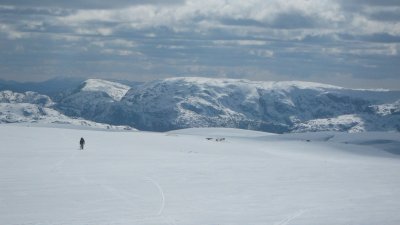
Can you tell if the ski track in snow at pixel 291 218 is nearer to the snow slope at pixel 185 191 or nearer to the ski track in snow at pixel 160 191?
the snow slope at pixel 185 191

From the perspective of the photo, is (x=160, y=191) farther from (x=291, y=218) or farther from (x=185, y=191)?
(x=291, y=218)

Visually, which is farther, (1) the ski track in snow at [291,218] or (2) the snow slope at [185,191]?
(2) the snow slope at [185,191]

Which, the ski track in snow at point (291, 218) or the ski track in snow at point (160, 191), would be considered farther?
the ski track in snow at point (160, 191)

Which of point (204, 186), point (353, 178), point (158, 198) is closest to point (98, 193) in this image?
point (158, 198)

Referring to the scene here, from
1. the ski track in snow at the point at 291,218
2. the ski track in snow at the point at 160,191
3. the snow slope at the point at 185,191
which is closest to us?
the ski track in snow at the point at 291,218

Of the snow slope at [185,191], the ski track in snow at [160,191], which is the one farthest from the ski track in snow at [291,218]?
the ski track in snow at [160,191]

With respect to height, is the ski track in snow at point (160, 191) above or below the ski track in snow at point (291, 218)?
above

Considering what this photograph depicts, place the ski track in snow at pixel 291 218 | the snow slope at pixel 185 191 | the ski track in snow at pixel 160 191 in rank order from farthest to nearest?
1. the ski track in snow at pixel 160 191
2. the snow slope at pixel 185 191
3. the ski track in snow at pixel 291 218

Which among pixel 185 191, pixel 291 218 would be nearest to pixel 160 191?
pixel 185 191

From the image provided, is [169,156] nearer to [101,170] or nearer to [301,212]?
[101,170]

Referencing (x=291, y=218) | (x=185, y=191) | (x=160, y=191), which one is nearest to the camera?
(x=291, y=218)

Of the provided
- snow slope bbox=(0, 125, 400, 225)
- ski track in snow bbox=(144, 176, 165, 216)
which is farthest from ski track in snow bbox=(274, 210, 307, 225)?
ski track in snow bbox=(144, 176, 165, 216)
